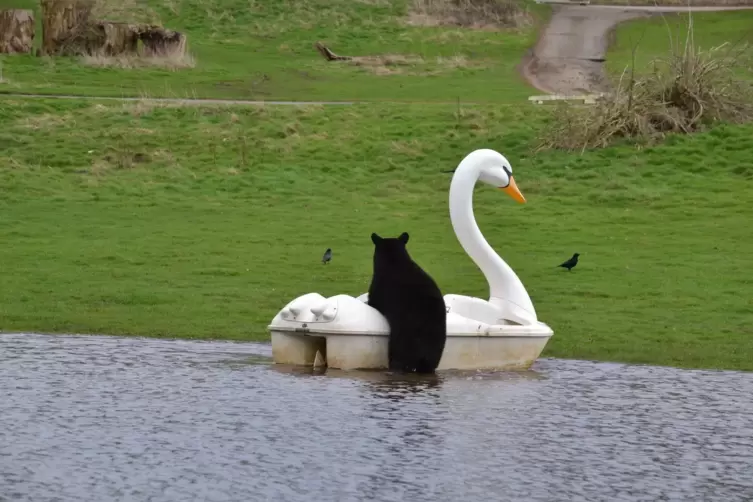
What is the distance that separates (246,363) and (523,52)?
1603 inches

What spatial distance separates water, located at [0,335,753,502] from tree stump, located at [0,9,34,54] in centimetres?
3363

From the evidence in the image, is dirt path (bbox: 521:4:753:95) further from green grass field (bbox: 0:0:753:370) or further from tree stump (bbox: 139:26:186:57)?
tree stump (bbox: 139:26:186:57)

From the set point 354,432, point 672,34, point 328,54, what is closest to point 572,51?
point 672,34

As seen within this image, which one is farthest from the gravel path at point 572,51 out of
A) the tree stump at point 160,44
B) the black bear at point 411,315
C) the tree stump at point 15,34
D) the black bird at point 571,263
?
the black bear at point 411,315

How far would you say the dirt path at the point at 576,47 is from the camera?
4806 cm

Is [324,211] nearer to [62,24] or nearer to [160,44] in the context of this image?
[160,44]

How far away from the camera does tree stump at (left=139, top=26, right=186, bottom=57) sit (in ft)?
163

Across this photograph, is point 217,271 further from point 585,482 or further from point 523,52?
point 523,52

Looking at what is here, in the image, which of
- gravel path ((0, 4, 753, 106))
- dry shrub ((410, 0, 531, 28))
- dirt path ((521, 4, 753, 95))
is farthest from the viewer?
dry shrub ((410, 0, 531, 28))

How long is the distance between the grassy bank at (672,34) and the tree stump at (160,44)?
1361 centimetres

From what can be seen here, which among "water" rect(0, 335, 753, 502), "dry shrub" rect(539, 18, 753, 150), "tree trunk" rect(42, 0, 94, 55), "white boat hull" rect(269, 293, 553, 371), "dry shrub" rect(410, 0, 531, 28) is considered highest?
"dry shrub" rect(410, 0, 531, 28)

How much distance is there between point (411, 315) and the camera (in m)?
16.4

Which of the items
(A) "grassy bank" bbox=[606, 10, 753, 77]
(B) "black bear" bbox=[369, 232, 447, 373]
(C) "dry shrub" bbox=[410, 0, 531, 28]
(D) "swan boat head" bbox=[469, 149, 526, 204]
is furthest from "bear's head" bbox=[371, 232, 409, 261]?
(C) "dry shrub" bbox=[410, 0, 531, 28]

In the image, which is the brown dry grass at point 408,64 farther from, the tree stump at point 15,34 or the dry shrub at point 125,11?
the dry shrub at point 125,11
